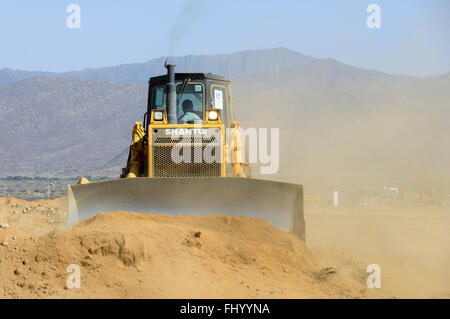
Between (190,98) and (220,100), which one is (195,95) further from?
(220,100)

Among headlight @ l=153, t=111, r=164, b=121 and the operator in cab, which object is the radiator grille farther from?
the operator in cab

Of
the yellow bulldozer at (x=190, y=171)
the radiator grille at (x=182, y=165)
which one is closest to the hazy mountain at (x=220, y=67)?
the yellow bulldozer at (x=190, y=171)

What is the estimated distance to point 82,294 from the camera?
786 cm

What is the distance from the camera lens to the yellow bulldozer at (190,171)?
34.2 feet

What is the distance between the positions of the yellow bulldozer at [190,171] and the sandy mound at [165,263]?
0.50 metres

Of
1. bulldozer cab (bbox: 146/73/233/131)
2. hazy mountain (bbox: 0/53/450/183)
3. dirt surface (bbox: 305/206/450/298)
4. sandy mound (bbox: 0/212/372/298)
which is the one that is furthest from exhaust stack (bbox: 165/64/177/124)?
hazy mountain (bbox: 0/53/450/183)

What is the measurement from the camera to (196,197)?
10422 millimetres

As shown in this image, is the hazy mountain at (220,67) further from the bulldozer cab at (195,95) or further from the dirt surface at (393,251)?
the bulldozer cab at (195,95)

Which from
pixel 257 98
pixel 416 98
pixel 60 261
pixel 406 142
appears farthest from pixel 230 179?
pixel 257 98

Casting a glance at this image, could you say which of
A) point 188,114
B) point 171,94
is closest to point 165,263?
point 171,94

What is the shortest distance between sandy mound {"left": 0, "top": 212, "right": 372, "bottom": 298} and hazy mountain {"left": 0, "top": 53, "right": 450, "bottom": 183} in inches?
1295

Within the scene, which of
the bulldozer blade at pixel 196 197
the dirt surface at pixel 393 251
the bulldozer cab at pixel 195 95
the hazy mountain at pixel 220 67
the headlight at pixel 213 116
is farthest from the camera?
the hazy mountain at pixel 220 67

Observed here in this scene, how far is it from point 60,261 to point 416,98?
3284 inches
